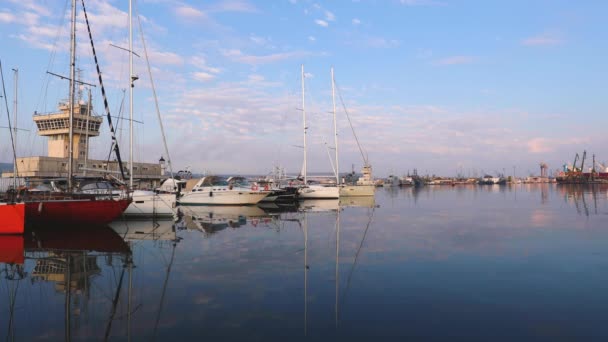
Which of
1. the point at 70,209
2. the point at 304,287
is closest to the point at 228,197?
the point at 70,209

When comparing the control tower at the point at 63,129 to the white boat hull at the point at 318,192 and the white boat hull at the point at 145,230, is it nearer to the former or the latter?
the white boat hull at the point at 318,192

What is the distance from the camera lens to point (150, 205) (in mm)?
26375

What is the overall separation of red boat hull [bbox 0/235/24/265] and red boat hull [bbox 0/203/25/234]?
1.42 feet

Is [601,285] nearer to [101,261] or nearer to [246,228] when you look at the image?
[101,261]

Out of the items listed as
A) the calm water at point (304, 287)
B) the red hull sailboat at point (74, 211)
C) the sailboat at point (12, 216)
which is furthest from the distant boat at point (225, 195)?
Result: the sailboat at point (12, 216)

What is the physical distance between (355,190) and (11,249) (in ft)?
163

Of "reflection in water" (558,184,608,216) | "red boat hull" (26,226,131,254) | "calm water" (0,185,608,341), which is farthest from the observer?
"reflection in water" (558,184,608,216)

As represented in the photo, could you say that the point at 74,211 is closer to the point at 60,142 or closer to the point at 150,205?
the point at 150,205

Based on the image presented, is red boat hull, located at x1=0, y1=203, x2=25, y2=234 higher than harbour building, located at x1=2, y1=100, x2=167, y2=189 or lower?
lower

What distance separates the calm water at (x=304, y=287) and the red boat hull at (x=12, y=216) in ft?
2.42

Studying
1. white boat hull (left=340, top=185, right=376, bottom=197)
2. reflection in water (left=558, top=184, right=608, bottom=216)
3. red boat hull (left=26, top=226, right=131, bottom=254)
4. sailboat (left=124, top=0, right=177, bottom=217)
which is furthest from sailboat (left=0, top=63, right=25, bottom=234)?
white boat hull (left=340, top=185, right=376, bottom=197)

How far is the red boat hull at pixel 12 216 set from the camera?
17.9 m

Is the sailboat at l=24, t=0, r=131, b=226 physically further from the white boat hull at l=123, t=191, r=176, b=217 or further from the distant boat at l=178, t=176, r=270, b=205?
the distant boat at l=178, t=176, r=270, b=205

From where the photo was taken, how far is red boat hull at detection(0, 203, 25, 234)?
17859 millimetres
